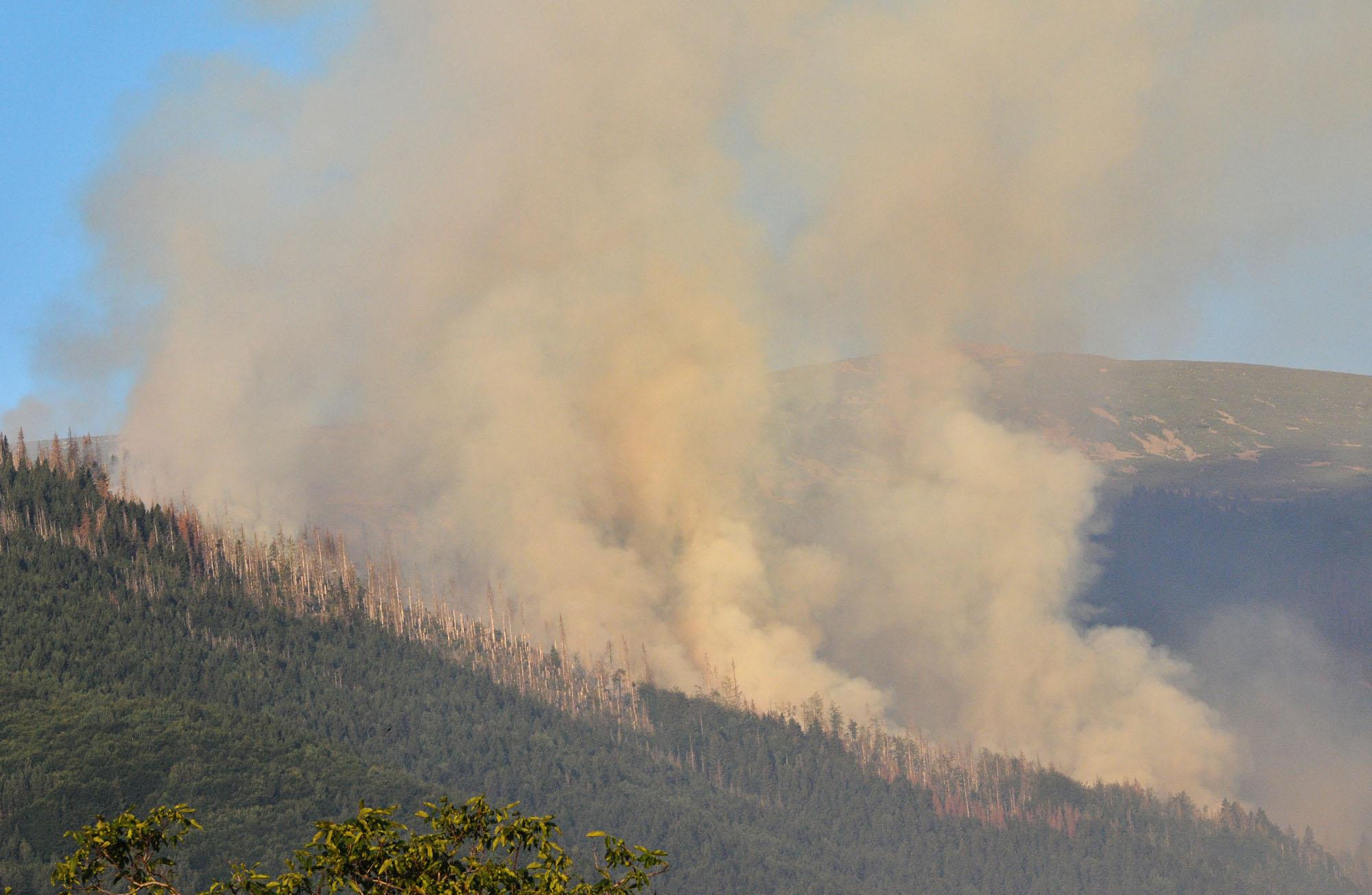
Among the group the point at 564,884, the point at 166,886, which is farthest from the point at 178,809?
the point at 564,884

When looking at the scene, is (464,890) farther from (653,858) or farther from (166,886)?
(166,886)

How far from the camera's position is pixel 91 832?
177 ft

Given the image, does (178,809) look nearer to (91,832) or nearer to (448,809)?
(91,832)

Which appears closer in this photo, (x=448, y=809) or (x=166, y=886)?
(x=166, y=886)

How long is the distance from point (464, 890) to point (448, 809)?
505cm

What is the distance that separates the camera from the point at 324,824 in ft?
176

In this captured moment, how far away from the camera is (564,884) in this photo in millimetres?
53906

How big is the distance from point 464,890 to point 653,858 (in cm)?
671

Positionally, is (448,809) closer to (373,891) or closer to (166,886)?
(373,891)

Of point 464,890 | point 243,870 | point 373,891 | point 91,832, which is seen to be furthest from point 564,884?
point 91,832

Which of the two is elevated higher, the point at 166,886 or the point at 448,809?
the point at 448,809

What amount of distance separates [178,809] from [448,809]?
972 cm

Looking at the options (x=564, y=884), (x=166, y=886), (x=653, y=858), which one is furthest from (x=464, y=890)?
(x=166, y=886)

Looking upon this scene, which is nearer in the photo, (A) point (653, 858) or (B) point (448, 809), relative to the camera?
(A) point (653, 858)
